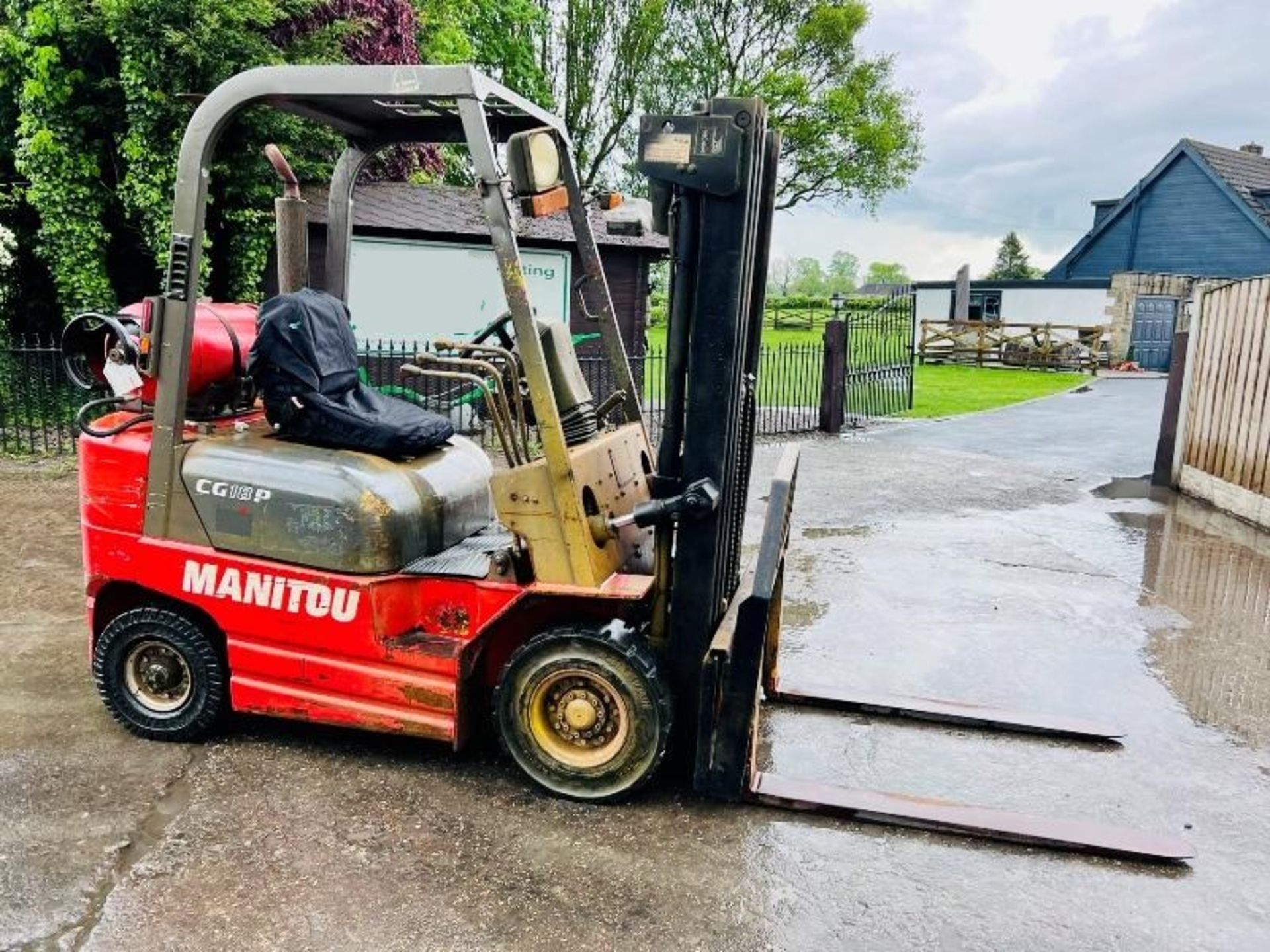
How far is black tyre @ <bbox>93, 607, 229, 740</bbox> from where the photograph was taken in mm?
4320

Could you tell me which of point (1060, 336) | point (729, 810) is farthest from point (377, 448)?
point (1060, 336)

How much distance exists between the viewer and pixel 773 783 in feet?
13.5

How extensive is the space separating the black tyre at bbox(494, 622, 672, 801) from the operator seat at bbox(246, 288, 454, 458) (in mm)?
1125

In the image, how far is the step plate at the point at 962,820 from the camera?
3777mm

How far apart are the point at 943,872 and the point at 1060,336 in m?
33.4

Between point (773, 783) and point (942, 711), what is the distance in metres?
1.33

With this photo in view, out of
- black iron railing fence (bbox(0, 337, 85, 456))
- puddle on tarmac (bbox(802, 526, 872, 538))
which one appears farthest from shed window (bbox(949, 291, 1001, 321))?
black iron railing fence (bbox(0, 337, 85, 456))

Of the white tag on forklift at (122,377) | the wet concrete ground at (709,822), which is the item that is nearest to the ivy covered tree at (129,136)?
the wet concrete ground at (709,822)

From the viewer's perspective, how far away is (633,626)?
409cm

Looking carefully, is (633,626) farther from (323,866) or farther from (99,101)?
(99,101)

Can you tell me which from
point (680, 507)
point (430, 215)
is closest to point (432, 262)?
point (430, 215)

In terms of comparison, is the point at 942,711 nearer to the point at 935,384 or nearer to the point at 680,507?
the point at 680,507

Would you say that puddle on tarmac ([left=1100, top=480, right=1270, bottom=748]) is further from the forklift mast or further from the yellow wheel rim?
the yellow wheel rim

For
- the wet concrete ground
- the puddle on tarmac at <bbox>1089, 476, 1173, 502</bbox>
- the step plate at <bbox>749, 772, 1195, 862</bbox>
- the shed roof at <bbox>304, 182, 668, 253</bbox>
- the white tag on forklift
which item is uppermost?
the shed roof at <bbox>304, 182, 668, 253</bbox>
